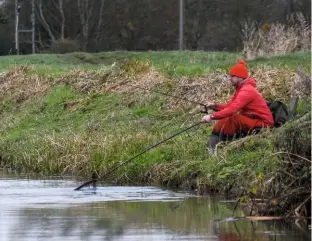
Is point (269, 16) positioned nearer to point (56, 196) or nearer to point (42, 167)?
point (42, 167)

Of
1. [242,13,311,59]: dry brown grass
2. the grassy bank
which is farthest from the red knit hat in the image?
[242,13,311,59]: dry brown grass

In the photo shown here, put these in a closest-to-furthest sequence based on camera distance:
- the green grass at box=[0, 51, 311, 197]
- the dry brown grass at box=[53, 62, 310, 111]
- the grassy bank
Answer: the grassy bank < the green grass at box=[0, 51, 311, 197] < the dry brown grass at box=[53, 62, 310, 111]

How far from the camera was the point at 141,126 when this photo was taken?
21.3m

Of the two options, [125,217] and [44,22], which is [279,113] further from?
[44,22]

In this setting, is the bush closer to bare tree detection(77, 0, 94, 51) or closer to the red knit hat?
bare tree detection(77, 0, 94, 51)

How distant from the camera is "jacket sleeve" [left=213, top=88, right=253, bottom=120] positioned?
52.8 ft

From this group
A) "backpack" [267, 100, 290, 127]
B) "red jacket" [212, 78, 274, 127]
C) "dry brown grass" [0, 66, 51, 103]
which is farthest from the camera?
"dry brown grass" [0, 66, 51, 103]

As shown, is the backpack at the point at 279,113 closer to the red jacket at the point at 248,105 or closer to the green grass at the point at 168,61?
the red jacket at the point at 248,105

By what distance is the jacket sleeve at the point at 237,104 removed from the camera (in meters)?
16.1

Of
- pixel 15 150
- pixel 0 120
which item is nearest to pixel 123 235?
pixel 15 150

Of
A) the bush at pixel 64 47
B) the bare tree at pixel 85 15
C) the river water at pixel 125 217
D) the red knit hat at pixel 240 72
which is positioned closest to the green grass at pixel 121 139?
the river water at pixel 125 217

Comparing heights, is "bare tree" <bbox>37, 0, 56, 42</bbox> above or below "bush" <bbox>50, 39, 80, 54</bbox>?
above

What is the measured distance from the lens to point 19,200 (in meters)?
15.4

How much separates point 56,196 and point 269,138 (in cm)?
302
